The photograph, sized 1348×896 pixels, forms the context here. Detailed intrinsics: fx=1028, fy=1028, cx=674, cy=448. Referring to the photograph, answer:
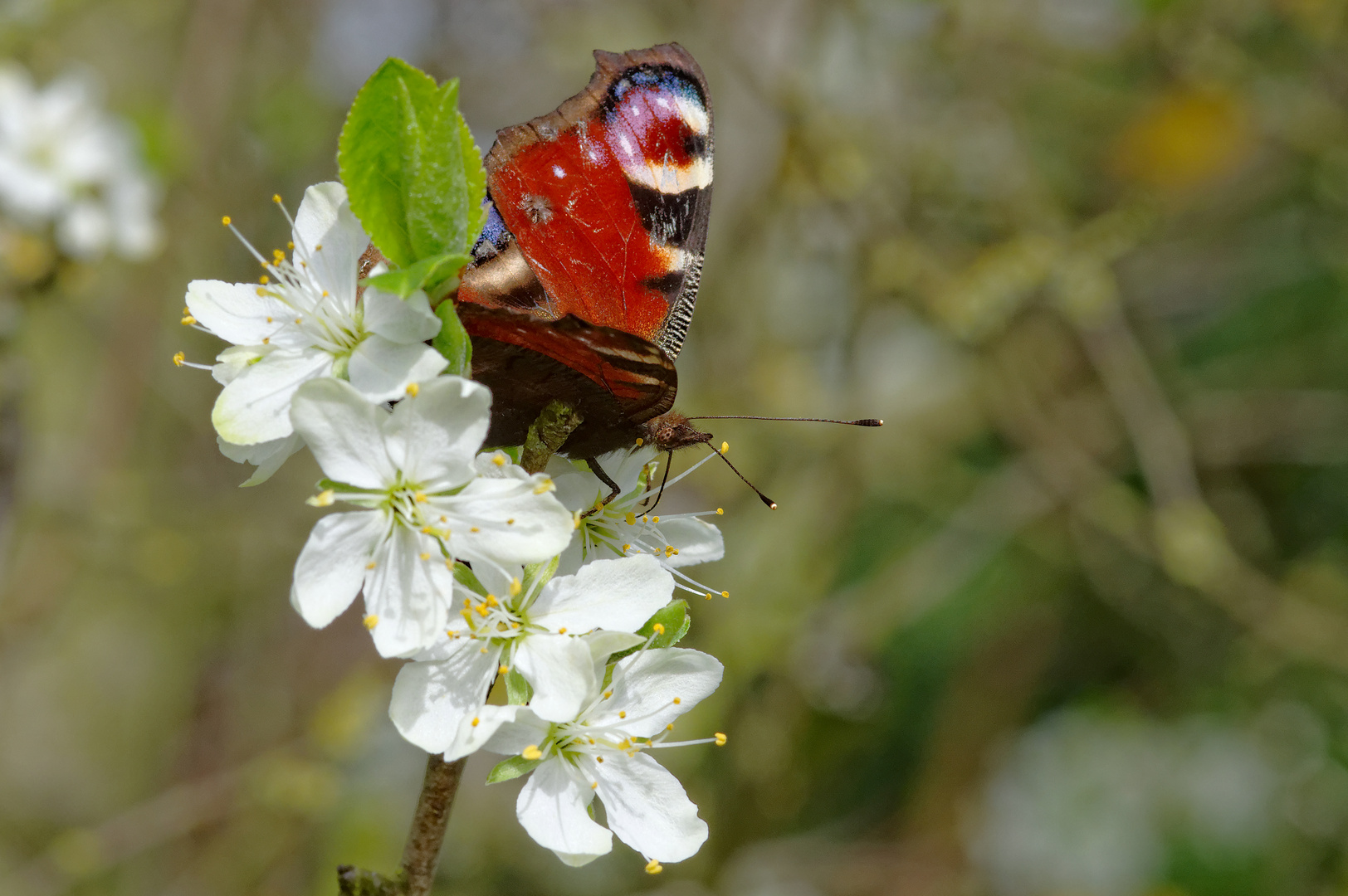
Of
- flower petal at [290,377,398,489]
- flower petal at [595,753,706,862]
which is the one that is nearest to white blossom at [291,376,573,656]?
flower petal at [290,377,398,489]

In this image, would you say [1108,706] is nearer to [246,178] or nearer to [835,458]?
[835,458]

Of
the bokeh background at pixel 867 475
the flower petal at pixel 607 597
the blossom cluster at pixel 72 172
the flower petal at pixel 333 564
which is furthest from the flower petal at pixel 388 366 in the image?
the blossom cluster at pixel 72 172

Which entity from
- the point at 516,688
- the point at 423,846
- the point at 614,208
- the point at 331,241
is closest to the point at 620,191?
the point at 614,208

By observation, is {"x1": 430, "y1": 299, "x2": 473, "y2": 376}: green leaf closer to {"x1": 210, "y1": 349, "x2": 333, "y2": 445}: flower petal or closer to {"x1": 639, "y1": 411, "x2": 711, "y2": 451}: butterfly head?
{"x1": 210, "y1": 349, "x2": 333, "y2": 445}: flower petal

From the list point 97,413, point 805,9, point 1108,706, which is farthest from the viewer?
point 1108,706

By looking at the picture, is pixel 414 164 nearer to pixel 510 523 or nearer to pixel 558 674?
pixel 510 523

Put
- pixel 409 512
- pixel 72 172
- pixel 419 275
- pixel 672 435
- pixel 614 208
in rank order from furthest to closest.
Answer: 1. pixel 72 172
2. pixel 614 208
3. pixel 672 435
4. pixel 409 512
5. pixel 419 275

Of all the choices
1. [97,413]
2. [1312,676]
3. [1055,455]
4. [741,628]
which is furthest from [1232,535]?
[97,413]

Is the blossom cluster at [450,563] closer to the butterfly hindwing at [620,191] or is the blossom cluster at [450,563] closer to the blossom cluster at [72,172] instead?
the butterfly hindwing at [620,191]
